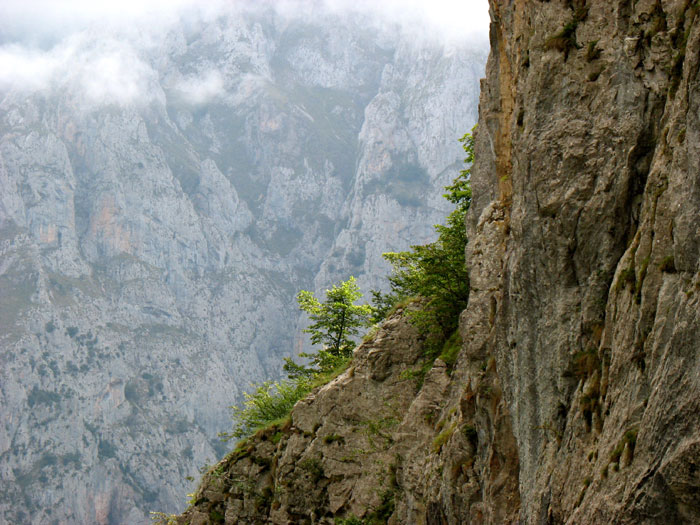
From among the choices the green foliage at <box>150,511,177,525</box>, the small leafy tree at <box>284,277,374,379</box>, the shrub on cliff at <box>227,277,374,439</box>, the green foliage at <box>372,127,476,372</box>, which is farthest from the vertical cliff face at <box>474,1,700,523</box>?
the green foliage at <box>150,511,177,525</box>

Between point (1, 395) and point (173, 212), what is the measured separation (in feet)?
193

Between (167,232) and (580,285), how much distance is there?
15906 cm

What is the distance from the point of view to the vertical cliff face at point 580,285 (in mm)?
6223

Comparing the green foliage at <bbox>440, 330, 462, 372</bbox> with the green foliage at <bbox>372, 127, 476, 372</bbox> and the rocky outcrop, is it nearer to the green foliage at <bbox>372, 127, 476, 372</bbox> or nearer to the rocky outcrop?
the green foliage at <bbox>372, 127, 476, 372</bbox>

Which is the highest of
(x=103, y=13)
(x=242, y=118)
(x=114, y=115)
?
(x=103, y=13)

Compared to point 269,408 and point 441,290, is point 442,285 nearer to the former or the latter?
point 441,290

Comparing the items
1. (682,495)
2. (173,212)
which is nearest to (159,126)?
(173,212)

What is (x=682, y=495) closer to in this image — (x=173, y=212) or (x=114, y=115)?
(x=173, y=212)

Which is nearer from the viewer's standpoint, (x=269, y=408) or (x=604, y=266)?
(x=604, y=266)

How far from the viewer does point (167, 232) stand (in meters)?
161

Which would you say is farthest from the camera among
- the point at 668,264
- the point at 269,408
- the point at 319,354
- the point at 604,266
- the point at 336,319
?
the point at 336,319

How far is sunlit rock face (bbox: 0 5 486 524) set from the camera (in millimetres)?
123562

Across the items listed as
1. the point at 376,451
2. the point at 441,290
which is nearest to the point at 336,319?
the point at 376,451

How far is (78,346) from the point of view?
442 feet
